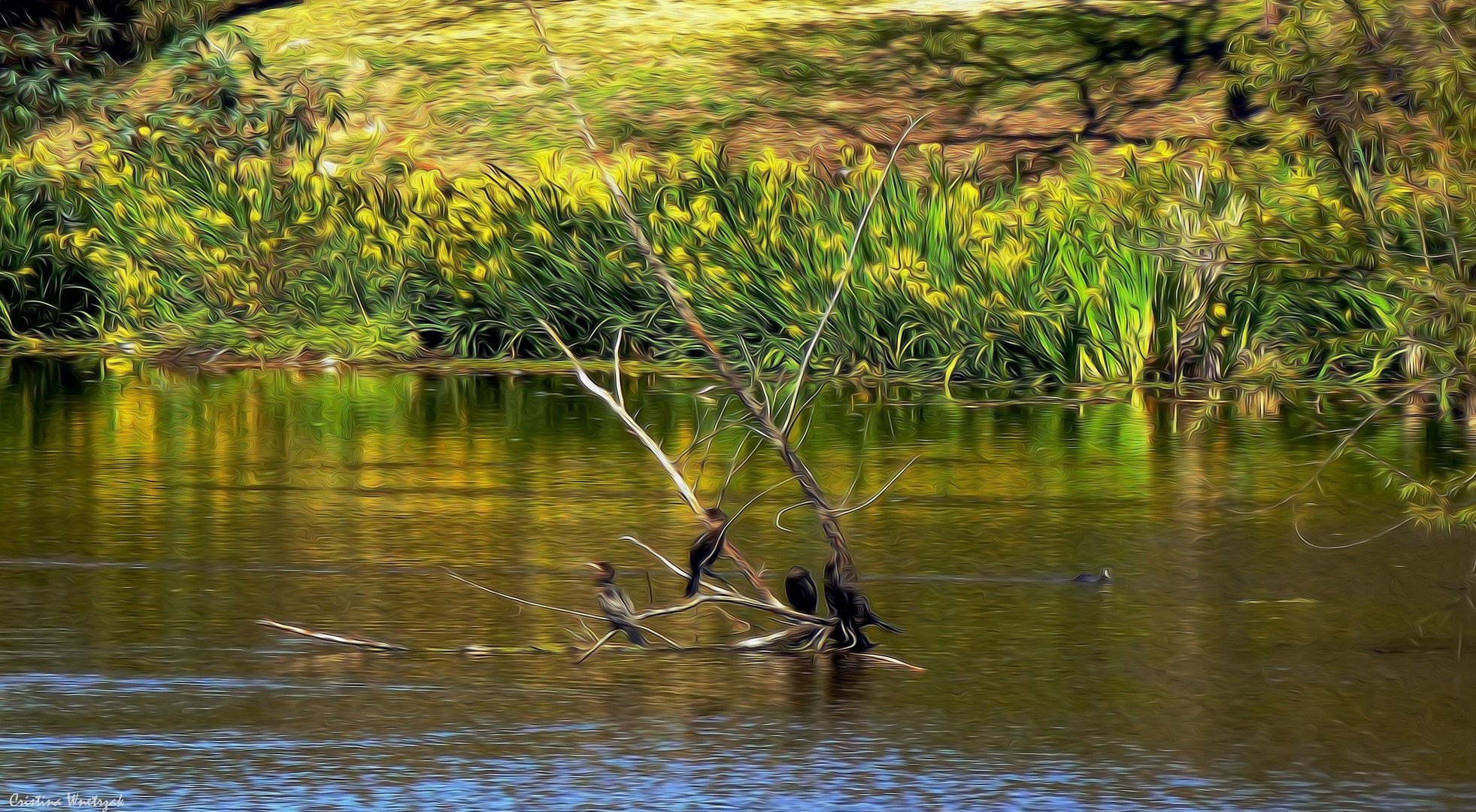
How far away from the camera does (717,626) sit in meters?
7.70

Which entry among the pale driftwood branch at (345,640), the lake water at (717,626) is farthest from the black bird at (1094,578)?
the pale driftwood branch at (345,640)

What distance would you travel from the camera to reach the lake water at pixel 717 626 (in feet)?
18.8

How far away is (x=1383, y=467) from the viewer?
11.0 m

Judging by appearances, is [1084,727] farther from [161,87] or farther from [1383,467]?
[161,87]

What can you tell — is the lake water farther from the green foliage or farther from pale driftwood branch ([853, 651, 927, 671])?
the green foliage

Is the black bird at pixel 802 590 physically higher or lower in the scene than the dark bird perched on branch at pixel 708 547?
lower

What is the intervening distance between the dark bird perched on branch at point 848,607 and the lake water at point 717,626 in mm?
153

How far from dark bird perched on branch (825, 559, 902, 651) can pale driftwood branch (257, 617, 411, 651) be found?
45.5 inches

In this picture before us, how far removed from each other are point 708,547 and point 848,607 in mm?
441

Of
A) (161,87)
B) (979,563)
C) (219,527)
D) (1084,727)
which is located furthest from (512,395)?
(161,87)

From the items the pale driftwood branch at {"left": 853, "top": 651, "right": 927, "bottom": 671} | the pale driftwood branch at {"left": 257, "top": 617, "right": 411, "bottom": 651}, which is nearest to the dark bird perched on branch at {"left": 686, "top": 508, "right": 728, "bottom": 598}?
the pale driftwood branch at {"left": 853, "top": 651, "right": 927, "bottom": 671}

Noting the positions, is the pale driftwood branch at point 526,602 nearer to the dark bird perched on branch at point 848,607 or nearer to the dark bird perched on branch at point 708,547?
the dark bird perched on branch at point 708,547

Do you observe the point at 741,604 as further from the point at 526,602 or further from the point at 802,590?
the point at 526,602

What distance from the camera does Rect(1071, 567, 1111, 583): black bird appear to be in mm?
8359
